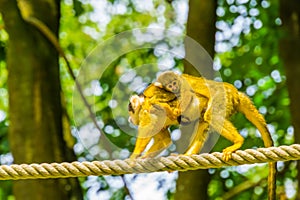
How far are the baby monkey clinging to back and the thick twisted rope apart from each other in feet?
1.29

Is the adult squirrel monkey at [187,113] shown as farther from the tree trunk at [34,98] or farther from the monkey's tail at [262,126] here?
the tree trunk at [34,98]

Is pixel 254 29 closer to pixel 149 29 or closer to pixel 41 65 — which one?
pixel 149 29

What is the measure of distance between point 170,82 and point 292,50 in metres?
2.32

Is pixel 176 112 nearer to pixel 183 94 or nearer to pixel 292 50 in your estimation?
pixel 183 94

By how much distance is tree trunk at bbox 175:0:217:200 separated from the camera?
4441mm

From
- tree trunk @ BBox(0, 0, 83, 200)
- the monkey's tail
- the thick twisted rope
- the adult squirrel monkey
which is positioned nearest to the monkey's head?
the adult squirrel monkey

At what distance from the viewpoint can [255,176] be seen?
737 centimetres

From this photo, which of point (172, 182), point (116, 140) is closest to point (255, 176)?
point (172, 182)

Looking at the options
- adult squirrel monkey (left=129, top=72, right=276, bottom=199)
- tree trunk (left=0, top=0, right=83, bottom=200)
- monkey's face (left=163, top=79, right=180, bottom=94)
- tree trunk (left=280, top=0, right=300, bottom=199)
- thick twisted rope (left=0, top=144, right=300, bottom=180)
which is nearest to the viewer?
thick twisted rope (left=0, top=144, right=300, bottom=180)

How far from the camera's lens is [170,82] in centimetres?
312

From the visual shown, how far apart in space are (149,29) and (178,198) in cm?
281

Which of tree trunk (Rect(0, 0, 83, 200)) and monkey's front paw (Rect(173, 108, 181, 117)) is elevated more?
monkey's front paw (Rect(173, 108, 181, 117))

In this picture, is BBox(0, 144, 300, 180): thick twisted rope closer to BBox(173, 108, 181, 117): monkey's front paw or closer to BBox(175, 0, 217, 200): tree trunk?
BBox(173, 108, 181, 117): monkey's front paw

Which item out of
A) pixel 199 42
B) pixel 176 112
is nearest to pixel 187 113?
pixel 176 112
